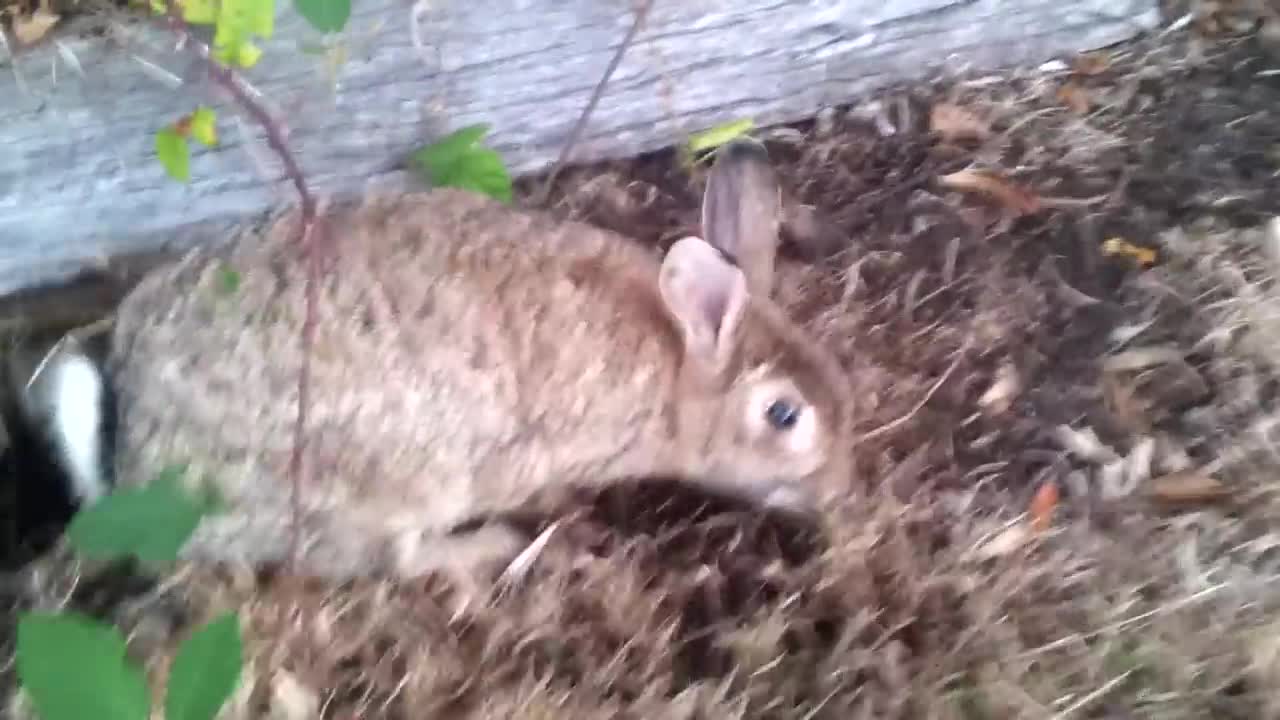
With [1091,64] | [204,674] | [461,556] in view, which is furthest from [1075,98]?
[204,674]

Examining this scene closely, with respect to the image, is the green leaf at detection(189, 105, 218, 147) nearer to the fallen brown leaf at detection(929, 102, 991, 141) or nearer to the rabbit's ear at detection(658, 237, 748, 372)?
the rabbit's ear at detection(658, 237, 748, 372)

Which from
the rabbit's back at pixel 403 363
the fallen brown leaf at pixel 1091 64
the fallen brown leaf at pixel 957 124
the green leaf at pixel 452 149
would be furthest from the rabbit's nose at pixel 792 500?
the fallen brown leaf at pixel 1091 64

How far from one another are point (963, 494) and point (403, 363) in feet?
3.35

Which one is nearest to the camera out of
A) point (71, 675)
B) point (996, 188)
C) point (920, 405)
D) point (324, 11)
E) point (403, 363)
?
point (71, 675)

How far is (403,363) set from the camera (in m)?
1.91

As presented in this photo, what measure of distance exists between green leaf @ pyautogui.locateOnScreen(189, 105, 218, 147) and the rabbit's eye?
1.13 metres

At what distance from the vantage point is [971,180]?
100 inches

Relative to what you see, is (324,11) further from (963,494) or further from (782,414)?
(963,494)

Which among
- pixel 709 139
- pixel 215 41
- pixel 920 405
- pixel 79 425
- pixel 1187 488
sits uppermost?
pixel 215 41

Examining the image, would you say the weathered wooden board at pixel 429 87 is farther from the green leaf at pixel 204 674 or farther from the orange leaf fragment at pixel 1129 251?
the green leaf at pixel 204 674

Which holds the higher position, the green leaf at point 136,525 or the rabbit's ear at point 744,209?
the green leaf at point 136,525

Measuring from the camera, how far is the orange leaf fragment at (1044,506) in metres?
2.06

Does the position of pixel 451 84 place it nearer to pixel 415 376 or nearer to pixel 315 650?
pixel 415 376

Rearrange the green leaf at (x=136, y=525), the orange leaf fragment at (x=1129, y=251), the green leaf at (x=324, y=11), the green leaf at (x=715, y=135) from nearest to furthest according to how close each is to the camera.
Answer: the green leaf at (x=136, y=525), the green leaf at (x=324, y=11), the orange leaf fragment at (x=1129, y=251), the green leaf at (x=715, y=135)
